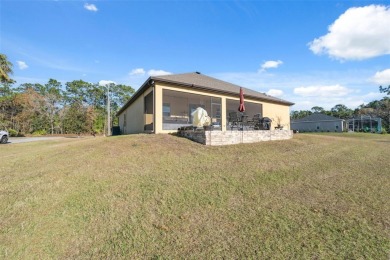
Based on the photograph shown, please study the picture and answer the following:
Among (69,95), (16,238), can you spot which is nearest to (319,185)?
(16,238)

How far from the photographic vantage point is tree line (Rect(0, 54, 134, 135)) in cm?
3494

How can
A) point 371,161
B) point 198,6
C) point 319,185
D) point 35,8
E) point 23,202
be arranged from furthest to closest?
point 198,6, point 35,8, point 371,161, point 319,185, point 23,202

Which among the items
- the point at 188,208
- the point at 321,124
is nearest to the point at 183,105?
the point at 188,208

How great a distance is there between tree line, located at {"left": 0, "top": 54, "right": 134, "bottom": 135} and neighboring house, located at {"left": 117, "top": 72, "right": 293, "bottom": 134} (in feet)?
86.5

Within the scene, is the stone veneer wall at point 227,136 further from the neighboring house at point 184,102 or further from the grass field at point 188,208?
the neighboring house at point 184,102

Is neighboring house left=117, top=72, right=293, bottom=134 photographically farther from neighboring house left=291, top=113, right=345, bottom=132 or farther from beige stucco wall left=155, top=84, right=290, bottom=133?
neighboring house left=291, top=113, right=345, bottom=132

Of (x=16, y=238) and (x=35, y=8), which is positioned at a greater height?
(x=35, y=8)

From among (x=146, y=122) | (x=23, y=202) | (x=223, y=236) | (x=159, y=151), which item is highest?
(x=146, y=122)

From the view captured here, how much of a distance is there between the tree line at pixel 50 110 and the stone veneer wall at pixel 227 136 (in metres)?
33.2

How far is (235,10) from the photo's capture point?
1222 centimetres

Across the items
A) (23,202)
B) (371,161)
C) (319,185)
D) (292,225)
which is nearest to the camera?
(292,225)

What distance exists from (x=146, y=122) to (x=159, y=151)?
649 cm

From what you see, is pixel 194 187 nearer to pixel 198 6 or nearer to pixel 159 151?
pixel 159 151

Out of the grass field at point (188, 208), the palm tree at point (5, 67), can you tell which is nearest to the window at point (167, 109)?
the grass field at point (188, 208)
